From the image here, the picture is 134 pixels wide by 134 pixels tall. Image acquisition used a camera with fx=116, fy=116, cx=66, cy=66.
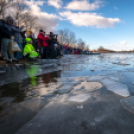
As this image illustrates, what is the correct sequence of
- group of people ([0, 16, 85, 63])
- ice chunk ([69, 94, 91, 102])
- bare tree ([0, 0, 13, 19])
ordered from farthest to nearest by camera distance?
bare tree ([0, 0, 13, 19])
group of people ([0, 16, 85, 63])
ice chunk ([69, 94, 91, 102])

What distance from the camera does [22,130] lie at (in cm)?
90

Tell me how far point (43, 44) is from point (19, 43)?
6.17ft

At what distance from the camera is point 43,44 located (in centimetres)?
747

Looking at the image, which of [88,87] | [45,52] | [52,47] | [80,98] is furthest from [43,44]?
[80,98]

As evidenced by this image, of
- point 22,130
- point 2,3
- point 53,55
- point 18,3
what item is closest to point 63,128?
point 22,130

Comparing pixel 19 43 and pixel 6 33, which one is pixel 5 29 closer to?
pixel 6 33

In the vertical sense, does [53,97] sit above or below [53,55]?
below

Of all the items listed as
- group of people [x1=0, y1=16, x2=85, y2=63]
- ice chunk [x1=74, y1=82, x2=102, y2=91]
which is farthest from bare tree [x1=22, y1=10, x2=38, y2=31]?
ice chunk [x1=74, y1=82, x2=102, y2=91]

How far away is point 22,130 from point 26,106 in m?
0.39

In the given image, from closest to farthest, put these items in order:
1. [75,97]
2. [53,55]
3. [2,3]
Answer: [75,97]
[53,55]
[2,3]

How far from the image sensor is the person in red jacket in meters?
7.30

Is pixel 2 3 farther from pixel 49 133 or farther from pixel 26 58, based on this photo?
pixel 49 133

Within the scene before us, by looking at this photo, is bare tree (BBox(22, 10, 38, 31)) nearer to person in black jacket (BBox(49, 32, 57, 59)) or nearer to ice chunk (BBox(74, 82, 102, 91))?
person in black jacket (BBox(49, 32, 57, 59))

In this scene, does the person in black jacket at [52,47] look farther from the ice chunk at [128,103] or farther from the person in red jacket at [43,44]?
the ice chunk at [128,103]
